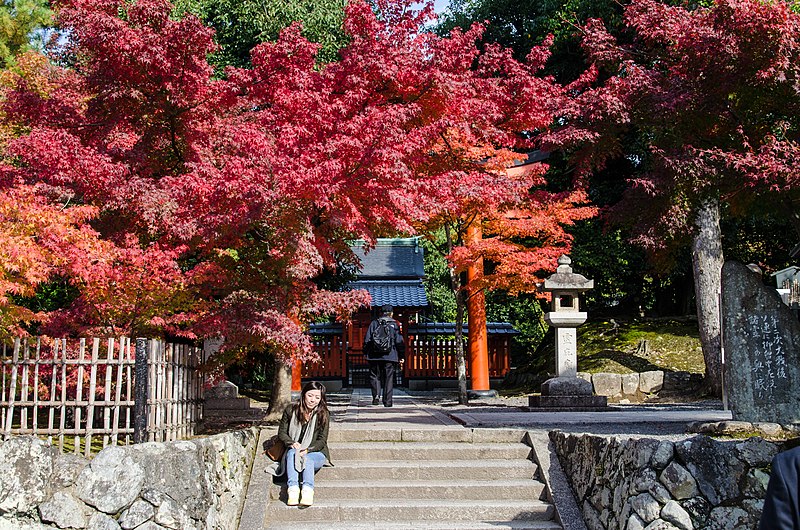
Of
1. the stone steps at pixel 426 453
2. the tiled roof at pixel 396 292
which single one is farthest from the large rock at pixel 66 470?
the tiled roof at pixel 396 292

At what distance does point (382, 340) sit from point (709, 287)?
741 centimetres

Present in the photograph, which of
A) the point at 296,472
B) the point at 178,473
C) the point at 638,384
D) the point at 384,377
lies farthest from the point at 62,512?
the point at 638,384

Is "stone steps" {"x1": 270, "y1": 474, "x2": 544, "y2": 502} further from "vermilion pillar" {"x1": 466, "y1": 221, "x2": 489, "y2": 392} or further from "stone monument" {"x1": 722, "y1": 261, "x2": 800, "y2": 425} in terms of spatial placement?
"vermilion pillar" {"x1": 466, "y1": 221, "x2": 489, "y2": 392}

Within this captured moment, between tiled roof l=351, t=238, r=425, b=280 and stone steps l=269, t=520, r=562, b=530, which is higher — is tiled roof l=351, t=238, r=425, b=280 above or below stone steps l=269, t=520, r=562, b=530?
above

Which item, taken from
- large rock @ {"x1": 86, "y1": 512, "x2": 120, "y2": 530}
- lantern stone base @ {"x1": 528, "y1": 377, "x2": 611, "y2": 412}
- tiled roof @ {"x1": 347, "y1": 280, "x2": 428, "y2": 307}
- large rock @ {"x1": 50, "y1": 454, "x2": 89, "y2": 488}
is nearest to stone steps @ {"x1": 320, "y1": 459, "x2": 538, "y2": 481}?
large rock @ {"x1": 86, "y1": 512, "x2": 120, "y2": 530}

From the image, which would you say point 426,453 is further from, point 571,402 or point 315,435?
point 571,402

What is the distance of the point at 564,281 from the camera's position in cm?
1298

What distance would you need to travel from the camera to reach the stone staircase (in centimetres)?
618

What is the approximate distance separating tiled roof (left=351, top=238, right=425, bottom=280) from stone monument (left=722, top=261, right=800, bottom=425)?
17145 millimetres

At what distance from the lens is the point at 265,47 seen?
31.2 ft

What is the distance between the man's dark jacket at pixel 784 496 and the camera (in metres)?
1.94

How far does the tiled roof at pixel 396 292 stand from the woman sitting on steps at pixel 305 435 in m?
14.4

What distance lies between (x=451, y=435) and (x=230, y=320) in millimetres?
2457

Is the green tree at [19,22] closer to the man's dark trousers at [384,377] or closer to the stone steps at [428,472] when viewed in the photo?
the man's dark trousers at [384,377]
